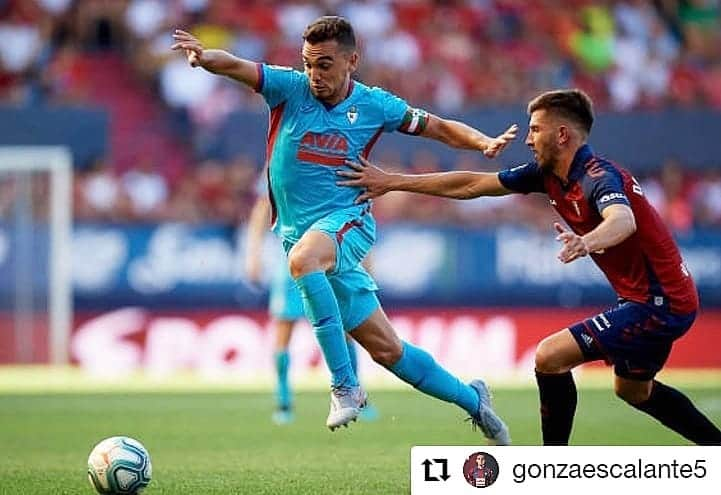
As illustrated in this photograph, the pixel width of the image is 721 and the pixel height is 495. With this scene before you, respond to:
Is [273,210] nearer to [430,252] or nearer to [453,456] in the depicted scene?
[453,456]

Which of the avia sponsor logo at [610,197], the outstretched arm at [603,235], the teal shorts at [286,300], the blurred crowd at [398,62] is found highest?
the blurred crowd at [398,62]

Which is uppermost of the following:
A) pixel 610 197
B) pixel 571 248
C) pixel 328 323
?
pixel 610 197

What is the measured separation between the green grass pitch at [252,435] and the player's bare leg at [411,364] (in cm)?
50

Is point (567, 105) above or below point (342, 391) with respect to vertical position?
above

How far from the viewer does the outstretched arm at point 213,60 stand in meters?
7.55

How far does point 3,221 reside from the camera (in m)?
18.4

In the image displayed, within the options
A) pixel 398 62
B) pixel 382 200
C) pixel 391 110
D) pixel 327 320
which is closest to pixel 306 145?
pixel 391 110

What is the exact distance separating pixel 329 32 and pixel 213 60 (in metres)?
0.69

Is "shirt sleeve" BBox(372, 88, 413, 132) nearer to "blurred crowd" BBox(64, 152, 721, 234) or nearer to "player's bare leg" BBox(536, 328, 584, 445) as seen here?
"player's bare leg" BBox(536, 328, 584, 445)

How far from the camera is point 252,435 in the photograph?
10.5 metres

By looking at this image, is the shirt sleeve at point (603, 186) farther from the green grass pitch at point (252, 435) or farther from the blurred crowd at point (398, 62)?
the blurred crowd at point (398, 62)

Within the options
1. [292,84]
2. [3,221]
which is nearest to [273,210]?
[292,84]

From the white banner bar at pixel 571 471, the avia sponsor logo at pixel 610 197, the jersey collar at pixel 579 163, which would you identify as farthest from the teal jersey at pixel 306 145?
the white banner bar at pixel 571 471

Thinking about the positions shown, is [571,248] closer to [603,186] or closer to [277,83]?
[603,186]
